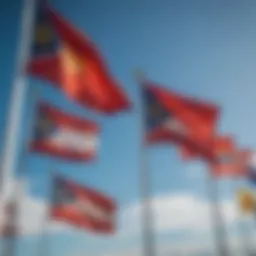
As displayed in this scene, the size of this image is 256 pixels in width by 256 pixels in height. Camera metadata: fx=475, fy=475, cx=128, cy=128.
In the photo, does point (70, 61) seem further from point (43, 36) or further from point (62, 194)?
point (62, 194)

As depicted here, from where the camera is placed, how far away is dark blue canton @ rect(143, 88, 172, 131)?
1258 cm

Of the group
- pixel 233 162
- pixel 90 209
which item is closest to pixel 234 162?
pixel 233 162

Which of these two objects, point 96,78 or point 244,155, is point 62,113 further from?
point 244,155

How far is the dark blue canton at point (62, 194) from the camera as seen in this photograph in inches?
590

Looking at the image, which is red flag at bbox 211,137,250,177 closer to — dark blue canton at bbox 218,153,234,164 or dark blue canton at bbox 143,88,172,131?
dark blue canton at bbox 218,153,234,164

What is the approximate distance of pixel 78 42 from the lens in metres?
8.89

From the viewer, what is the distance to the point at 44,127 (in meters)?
11.9

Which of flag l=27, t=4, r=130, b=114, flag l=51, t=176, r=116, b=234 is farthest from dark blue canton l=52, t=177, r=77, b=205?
flag l=27, t=4, r=130, b=114

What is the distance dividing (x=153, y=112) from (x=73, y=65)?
4.51 meters

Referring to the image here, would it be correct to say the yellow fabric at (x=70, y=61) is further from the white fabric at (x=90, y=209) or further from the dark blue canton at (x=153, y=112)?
the white fabric at (x=90, y=209)

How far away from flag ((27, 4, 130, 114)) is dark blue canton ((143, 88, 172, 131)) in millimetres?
3609

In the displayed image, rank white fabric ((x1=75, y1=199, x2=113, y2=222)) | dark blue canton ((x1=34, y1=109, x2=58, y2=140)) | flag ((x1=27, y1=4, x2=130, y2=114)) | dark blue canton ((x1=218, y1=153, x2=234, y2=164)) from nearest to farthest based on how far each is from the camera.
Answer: flag ((x1=27, y1=4, x2=130, y2=114)) < dark blue canton ((x1=34, y1=109, x2=58, y2=140)) < white fabric ((x1=75, y1=199, x2=113, y2=222)) < dark blue canton ((x1=218, y1=153, x2=234, y2=164))

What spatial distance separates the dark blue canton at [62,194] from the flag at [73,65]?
21.4ft

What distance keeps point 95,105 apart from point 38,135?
12.4 ft
